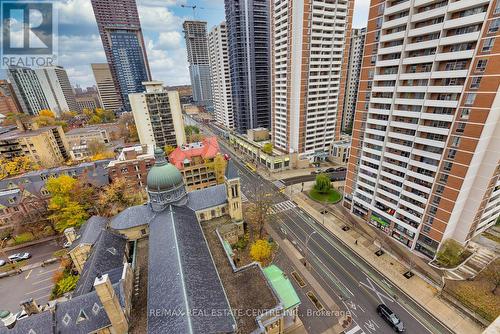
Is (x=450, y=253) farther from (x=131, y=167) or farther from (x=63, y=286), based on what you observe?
(x=131, y=167)

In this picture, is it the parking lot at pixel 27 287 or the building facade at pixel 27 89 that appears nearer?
the parking lot at pixel 27 287

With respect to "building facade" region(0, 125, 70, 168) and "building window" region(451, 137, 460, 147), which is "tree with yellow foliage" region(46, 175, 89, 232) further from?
"building window" region(451, 137, 460, 147)

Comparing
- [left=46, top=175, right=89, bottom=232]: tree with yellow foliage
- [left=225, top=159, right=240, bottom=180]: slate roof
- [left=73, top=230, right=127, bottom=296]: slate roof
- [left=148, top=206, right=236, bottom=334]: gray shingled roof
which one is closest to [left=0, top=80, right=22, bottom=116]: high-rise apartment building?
[left=46, top=175, right=89, bottom=232]: tree with yellow foliage

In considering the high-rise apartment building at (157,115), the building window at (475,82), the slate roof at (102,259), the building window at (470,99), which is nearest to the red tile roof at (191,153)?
the high-rise apartment building at (157,115)

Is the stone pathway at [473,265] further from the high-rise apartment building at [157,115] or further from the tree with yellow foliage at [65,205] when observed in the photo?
the high-rise apartment building at [157,115]

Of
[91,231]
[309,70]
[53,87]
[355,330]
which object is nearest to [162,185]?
[91,231]

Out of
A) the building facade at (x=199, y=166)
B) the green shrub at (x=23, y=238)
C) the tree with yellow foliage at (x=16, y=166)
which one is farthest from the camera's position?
the tree with yellow foliage at (x=16, y=166)
